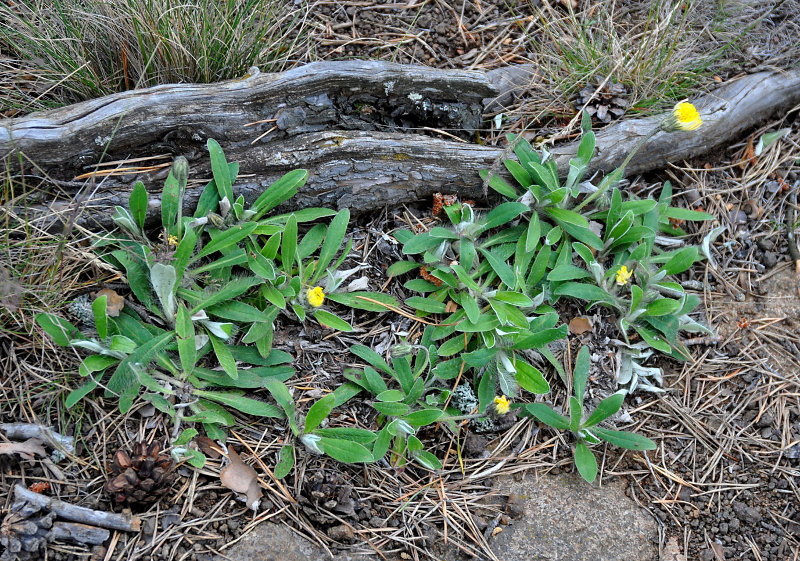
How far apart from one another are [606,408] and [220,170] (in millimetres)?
1813

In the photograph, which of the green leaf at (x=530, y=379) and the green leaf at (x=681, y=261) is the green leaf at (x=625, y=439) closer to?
the green leaf at (x=530, y=379)

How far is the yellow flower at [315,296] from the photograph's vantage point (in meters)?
2.29

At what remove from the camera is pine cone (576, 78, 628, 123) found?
299cm

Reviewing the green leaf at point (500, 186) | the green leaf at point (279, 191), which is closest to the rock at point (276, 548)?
the green leaf at point (279, 191)

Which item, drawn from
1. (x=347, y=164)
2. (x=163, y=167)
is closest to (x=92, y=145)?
(x=163, y=167)

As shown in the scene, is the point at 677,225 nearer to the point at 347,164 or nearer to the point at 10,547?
the point at 347,164

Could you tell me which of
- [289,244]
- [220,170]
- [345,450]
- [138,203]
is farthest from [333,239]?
[345,450]

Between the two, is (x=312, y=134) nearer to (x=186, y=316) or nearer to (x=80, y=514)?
(x=186, y=316)

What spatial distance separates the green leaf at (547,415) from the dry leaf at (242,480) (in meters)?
1.07

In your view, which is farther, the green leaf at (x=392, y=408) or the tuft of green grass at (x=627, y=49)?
the tuft of green grass at (x=627, y=49)

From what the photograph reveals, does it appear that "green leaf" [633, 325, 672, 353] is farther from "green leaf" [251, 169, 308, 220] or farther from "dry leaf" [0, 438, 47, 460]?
"dry leaf" [0, 438, 47, 460]

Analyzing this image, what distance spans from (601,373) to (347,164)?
4.68 feet

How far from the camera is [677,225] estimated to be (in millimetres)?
2990

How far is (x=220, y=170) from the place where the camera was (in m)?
2.42
